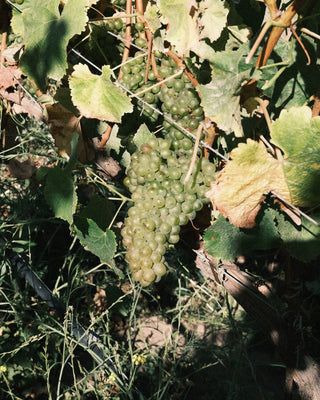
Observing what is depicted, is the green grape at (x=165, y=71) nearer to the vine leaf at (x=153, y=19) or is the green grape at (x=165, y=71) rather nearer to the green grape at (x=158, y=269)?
the vine leaf at (x=153, y=19)

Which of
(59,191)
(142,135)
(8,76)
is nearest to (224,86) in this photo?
(142,135)

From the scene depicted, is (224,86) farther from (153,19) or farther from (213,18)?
(153,19)

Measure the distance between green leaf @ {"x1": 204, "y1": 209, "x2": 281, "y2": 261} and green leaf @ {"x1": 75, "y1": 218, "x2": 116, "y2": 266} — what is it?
0.88 ft

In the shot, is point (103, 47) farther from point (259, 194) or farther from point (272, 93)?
point (259, 194)

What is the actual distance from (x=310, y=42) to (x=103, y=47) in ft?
1.85

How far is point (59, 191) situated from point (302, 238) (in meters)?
0.62

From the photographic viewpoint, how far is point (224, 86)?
807 mm

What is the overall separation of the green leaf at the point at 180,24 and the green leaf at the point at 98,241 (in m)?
0.52

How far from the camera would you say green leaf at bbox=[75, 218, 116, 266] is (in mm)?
1057

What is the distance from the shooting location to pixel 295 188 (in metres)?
0.79

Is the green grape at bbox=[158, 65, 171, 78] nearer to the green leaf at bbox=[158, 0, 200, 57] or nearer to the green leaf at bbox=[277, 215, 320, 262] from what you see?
the green leaf at bbox=[158, 0, 200, 57]

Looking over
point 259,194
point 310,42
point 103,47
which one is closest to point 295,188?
point 259,194

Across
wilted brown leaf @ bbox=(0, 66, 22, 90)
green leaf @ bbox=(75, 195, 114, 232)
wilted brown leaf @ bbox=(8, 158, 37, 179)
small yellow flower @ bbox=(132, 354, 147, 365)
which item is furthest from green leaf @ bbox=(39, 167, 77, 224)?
small yellow flower @ bbox=(132, 354, 147, 365)

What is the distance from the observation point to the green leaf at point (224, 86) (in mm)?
799
